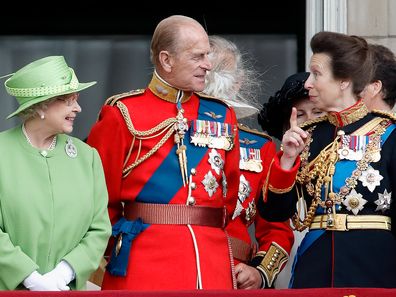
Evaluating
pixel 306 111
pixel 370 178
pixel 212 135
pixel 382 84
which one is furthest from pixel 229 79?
pixel 370 178

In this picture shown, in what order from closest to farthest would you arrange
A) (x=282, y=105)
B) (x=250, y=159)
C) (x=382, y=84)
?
(x=382, y=84), (x=250, y=159), (x=282, y=105)

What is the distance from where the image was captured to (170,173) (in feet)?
20.0

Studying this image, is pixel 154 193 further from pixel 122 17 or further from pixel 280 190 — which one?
pixel 122 17

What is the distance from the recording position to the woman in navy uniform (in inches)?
231

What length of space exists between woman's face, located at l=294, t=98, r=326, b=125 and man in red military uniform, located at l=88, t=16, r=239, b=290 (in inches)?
23.6

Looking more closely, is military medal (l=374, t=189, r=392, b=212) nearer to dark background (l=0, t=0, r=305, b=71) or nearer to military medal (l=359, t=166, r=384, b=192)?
military medal (l=359, t=166, r=384, b=192)

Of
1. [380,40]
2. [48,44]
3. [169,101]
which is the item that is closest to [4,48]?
[48,44]

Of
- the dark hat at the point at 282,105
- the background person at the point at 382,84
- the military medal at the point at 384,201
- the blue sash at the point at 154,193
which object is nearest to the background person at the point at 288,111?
the dark hat at the point at 282,105

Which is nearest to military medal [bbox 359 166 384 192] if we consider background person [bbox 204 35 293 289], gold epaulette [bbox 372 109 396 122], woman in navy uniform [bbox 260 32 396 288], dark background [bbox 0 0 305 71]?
woman in navy uniform [bbox 260 32 396 288]

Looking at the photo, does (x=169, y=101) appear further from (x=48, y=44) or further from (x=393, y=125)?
(x=48, y=44)

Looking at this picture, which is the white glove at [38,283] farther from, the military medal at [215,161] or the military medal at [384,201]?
the military medal at [384,201]

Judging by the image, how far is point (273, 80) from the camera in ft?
29.2

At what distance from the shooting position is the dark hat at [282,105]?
6.85 m

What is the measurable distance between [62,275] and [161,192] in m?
0.65
